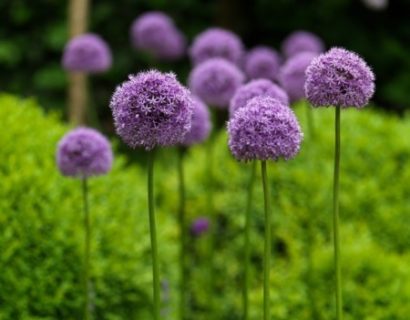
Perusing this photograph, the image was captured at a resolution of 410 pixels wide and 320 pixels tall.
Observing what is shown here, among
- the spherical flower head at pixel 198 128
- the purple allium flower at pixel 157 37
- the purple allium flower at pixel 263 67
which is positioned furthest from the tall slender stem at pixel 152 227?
the purple allium flower at pixel 157 37

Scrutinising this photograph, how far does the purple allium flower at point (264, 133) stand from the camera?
6.00 ft

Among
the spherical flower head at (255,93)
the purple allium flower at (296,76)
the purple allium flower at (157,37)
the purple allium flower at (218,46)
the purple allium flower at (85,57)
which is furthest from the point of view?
the purple allium flower at (157,37)

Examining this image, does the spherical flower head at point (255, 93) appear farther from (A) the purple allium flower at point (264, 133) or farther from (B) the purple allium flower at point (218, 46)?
(B) the purple allium flower at point (218, 46)

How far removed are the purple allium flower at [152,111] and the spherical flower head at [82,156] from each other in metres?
0.78

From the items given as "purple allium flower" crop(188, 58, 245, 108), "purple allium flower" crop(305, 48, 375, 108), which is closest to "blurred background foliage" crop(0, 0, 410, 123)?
"purple allium flower" crop(188, 58, 245, 108)

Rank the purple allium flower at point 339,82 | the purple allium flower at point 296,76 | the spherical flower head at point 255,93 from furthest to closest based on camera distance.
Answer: the purple allium flower at point 296,76
the spherical flower head at point 255,93
the purple allium flower at point 339,82

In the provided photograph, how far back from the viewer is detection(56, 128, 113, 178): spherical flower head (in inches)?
99.9

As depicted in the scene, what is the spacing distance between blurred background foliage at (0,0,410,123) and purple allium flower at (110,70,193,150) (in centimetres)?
608

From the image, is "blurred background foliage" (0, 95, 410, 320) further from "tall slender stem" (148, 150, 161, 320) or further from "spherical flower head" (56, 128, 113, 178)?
"tall slender stem" (148, 150, 161, 320)

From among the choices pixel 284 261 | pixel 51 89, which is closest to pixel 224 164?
pixel 284 261

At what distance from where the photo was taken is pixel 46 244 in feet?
10.0

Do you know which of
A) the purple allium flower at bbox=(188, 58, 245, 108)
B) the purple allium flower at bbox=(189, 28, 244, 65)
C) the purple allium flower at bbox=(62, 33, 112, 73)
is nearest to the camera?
the purple allium flower at bbox=(188, 58, 245, 108)

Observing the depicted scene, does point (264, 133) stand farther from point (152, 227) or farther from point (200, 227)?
point (200, 227)

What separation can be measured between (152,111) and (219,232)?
298cm
